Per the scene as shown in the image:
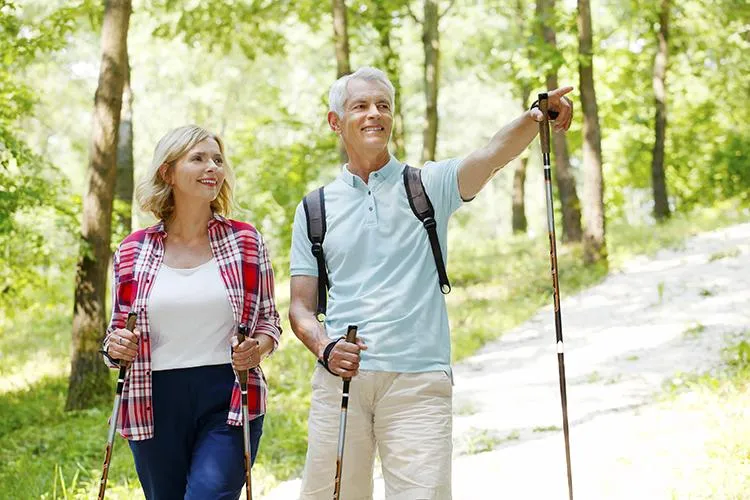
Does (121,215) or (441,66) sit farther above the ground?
(441,66)

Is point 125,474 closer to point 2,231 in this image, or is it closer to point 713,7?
point 2,231

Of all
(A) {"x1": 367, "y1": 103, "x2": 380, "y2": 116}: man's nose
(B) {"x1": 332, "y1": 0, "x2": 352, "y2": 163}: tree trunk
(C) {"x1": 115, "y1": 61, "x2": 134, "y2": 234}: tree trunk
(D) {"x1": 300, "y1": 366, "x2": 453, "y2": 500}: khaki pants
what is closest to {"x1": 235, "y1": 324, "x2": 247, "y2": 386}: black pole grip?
(D) {"x1": 300, "y1": 366, "x2": 453, "y2": 500}: khaki pants

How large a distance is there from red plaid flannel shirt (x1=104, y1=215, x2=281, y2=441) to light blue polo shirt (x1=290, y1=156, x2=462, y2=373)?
8.6 inches

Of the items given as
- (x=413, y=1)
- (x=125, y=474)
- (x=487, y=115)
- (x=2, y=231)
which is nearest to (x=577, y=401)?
(x=125, y=474)

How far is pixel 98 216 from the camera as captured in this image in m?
9.78

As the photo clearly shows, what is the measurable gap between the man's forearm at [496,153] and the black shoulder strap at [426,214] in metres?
0.15

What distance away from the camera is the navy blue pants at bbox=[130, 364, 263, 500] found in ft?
12.4

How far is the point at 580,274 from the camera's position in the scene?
15.5 metres

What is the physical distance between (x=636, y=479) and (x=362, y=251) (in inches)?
133

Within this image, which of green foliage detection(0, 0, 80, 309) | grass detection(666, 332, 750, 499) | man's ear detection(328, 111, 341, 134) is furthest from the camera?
green foliage detection(0, 0, 80, 309)

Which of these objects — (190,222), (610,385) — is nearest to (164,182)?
(190,222)

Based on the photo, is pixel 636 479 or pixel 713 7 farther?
pixel 713 7

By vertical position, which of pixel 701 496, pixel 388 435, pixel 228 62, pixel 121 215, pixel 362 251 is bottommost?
pixel 701 496

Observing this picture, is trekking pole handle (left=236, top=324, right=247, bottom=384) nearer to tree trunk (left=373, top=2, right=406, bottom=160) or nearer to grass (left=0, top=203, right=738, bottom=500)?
grass (left=0, top=203, right=738, bottom=500)
